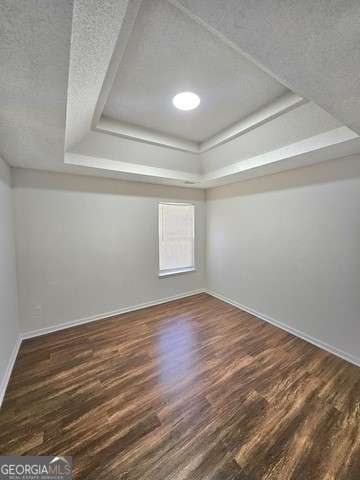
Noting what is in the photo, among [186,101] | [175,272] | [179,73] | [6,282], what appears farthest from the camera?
[175,272]

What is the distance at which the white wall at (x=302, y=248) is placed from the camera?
213cm

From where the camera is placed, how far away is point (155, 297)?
359cm

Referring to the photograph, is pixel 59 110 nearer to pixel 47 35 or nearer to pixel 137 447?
pixel 47 35

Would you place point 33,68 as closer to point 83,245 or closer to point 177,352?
point 83,245

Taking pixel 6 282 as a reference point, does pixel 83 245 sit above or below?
above

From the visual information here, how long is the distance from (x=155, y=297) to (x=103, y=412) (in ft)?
6.87

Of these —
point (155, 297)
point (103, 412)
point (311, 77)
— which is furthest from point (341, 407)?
point (155, 297)

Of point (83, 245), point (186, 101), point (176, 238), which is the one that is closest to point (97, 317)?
point (83, 245)

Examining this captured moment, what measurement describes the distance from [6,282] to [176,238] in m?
2.63

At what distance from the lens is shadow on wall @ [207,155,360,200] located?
6.90 ft

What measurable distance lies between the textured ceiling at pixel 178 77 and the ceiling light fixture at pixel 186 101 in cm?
5

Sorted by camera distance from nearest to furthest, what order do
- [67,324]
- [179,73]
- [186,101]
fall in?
[179,73], [186,101], [67,324]

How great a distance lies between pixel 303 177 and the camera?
8.13ft

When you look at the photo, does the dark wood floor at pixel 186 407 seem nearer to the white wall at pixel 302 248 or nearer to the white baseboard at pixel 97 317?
the white baseboard at pixel 97 317
